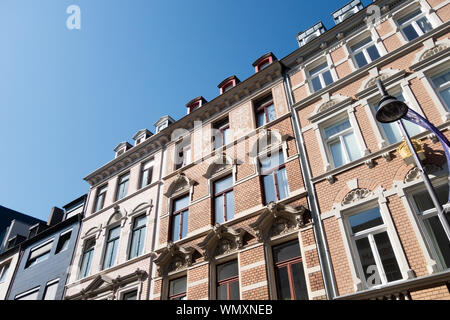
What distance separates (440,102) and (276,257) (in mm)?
6582

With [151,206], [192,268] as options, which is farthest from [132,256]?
[192,268]

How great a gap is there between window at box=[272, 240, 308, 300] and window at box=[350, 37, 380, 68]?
7.40 metres

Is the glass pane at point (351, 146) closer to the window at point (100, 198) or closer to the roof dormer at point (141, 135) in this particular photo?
the roof dormer at point (141, 135)

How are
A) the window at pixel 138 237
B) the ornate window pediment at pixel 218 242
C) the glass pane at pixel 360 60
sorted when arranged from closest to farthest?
the ornate window pediment at pixel 218 242 < the glass pane at pixel 360 60 < the window at pixel 138 237

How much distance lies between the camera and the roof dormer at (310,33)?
51.4 ft

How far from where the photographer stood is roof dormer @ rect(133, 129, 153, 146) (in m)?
20.0

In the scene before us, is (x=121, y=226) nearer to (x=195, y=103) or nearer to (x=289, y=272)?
(x=195, y=103)

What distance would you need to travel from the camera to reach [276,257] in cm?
1036

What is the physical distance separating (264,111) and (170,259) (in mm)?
7284

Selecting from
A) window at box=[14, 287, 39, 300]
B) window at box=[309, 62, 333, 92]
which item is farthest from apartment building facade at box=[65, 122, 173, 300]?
window at box=[309, 62, 333, 92]

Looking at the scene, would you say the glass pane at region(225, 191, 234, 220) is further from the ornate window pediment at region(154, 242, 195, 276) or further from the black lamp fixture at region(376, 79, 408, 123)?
the black lamp fixture at region(376, 79, 408, 123)

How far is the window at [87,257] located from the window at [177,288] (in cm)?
577

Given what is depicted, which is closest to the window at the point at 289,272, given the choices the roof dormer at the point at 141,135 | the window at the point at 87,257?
the window at the point at 87,257
